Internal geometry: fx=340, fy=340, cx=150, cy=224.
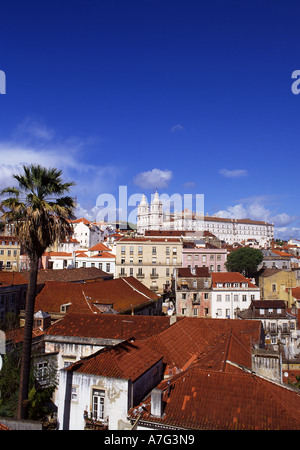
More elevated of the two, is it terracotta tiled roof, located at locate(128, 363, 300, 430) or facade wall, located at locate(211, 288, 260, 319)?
facade wall, located at locate(211, 288, 260, 319)

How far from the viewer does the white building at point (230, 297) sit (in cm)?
4878

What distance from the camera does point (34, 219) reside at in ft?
46.1

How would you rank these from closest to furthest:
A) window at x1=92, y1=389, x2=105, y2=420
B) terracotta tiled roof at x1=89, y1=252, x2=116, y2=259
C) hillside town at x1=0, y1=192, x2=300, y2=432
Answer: hillside town at x1=0, y1=192, x2=300, y2=432, window at x1=92, y1=389, x2=105, y2=420, terracotta tiled roof at x1=89, y1=252, x2=116, y2=259

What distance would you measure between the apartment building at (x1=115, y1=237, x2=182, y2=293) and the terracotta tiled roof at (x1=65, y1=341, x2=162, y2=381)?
158 feet

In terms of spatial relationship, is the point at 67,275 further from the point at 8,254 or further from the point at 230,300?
the point at 8,254

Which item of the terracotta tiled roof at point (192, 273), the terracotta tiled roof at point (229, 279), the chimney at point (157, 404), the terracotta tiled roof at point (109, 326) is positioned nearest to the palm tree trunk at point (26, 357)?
the chimney at point (157, 404)

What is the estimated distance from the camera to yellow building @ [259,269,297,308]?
58.4 meters

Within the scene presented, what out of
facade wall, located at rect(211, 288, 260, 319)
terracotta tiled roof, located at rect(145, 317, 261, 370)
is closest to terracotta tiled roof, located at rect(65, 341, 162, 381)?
terracotta tiled roof, located at rect(145, 317, 261, 370)

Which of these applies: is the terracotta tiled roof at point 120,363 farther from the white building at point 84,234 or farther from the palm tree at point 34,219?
the white building at point 84,234

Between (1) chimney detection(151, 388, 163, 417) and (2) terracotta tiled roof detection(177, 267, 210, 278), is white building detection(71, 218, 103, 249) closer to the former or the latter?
(2) terracotta tiled roof detection(177, 267, 210, 278)

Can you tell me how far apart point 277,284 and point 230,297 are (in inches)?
580

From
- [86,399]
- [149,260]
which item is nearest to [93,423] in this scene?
[86,399]

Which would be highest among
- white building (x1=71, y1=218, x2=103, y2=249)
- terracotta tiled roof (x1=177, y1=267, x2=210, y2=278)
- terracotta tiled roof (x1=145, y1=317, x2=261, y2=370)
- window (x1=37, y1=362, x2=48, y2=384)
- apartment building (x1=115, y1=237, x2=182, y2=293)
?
white building (x1=71, y1=218, x2=103, y2=249)

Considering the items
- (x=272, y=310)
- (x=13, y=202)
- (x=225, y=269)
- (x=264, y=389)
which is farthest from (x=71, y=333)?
(x=225, y=269)
